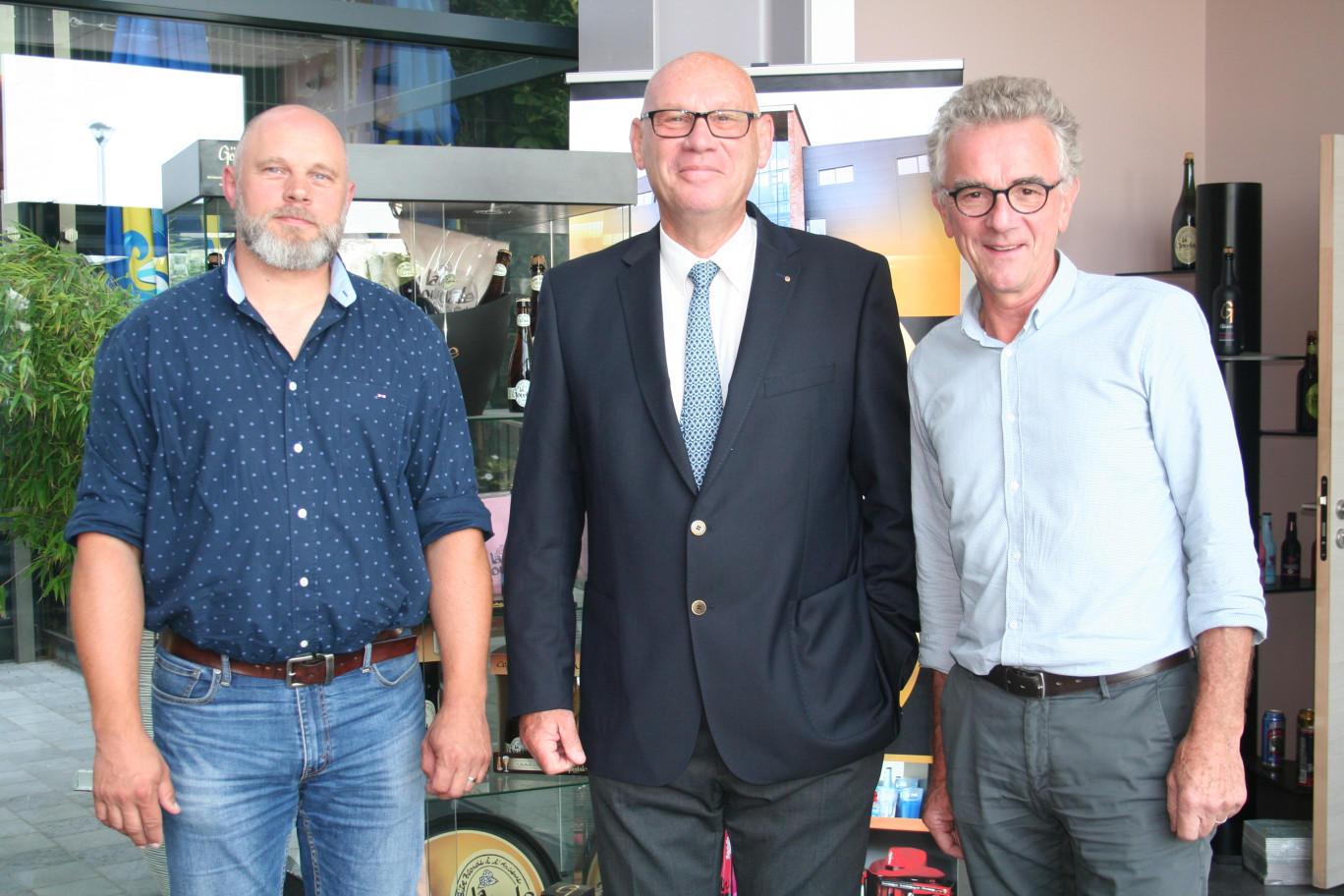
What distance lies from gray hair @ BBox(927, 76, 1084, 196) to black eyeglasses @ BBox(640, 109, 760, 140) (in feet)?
1.02

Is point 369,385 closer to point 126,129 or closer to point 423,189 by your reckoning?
point 423,189

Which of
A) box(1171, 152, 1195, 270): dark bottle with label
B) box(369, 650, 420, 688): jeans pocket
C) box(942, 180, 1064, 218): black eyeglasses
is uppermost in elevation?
box(1171, 152, 1195, 270): dark bottle with label

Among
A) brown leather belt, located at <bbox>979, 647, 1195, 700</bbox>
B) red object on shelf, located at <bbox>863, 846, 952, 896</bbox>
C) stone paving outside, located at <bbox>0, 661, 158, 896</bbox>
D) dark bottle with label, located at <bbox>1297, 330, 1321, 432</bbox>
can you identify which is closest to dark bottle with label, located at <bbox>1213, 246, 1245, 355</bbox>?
dark bottle with label, located at <bbox>1297, 330, 1321, 432</bbox>

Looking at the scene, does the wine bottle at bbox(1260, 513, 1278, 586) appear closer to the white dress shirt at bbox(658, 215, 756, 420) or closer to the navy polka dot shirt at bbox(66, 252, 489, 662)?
the white dress shirt at bbox(658, 215, 756, 420)

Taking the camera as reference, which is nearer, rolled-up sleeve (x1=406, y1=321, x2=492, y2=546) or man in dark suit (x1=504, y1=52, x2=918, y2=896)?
man in dark suit (x1=504, y1=52, x2=918, y2=896)

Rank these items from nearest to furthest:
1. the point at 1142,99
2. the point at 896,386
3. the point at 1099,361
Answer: the point at 1099,361
the point at 896,386
the point at 1142,99

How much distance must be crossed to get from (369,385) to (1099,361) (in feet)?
3.73

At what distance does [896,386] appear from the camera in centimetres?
177

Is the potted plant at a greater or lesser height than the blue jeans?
greater

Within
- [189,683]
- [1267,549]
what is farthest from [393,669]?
[1267,549]

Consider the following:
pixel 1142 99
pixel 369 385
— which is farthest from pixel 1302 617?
pixel 369 385

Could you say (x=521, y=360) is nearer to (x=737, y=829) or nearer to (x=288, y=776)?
(x=288, y=776)

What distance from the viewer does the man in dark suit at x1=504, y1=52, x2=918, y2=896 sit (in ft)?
5.41

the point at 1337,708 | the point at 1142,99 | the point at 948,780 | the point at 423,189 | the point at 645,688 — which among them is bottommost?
the point at 1337,708
